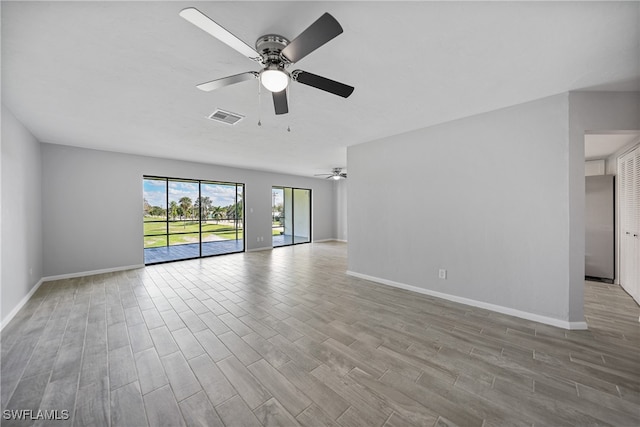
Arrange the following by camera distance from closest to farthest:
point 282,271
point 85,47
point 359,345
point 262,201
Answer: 1. point 85,47
2. point 359,345
3. point 282,271
4. point 262,201

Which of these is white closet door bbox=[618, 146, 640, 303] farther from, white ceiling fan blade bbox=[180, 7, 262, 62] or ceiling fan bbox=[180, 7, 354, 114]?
white ceiling fan blade bbox=[180, 7, 262, 62]

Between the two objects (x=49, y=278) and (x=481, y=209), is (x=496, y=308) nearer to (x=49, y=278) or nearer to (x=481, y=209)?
(x=481, y=209)

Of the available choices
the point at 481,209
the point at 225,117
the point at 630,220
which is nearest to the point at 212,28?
the point at 225,117

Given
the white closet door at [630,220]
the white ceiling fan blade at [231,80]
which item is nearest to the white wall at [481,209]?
the white closet door at [630,220]

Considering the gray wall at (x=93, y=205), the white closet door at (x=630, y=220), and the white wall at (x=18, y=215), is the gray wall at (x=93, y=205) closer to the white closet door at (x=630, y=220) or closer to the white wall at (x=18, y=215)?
the white wall at (x=18, y=215)

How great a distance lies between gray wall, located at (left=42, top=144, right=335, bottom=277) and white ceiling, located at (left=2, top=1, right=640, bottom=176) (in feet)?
4.35

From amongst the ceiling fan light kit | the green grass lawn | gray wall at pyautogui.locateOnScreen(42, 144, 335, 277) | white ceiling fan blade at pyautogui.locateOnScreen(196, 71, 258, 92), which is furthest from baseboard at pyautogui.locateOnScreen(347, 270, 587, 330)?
gray wall at pyautogui.locateOnScreen(42, 144, 335, 277)

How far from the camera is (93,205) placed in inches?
190

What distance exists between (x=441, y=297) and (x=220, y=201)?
7138 millimetres

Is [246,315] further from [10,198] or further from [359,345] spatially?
[10,198]

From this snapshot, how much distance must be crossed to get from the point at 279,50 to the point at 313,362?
2531mm

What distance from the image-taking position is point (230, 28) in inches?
65.1

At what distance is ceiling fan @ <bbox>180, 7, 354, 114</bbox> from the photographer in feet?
4.27

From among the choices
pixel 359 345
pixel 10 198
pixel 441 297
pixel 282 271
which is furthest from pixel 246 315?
pixel 10 198
